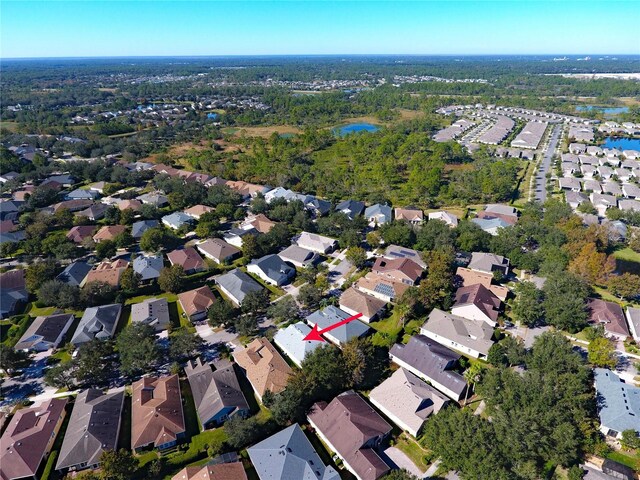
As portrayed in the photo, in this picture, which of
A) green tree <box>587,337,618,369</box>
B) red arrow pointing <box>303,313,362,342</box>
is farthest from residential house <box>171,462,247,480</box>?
green tree <box>587,337,618,369</box>

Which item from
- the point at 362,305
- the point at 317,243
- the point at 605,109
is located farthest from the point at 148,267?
the point at 605,109

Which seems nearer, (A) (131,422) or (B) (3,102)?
(A) (131,422)

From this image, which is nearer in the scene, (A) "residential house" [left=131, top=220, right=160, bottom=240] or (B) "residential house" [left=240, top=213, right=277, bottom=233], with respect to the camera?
(A) "residential house" [left=131, top=220, right=160, bottom=240]

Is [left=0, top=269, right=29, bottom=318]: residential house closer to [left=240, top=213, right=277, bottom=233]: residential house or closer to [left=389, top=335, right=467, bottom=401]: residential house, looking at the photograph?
[left=240, top=213, right=277, bottom=233]: residential house

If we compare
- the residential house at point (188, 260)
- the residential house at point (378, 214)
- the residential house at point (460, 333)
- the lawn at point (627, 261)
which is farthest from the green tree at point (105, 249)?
the lawn at point (627, 261)

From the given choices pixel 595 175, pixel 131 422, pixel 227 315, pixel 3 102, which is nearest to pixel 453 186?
pixel 595 175

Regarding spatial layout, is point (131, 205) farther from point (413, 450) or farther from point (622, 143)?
point (622, 143)

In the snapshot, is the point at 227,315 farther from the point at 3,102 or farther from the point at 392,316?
the point at 3,102
